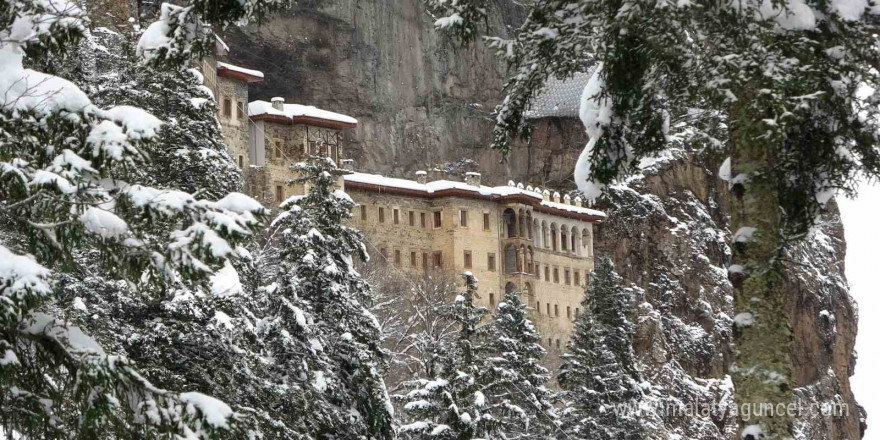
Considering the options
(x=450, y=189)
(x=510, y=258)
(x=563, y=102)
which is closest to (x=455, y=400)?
(x=450, y=189)

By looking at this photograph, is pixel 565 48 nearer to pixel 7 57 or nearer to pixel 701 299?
pixel 7 57

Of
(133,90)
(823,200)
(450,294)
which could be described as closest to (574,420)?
(133,90)

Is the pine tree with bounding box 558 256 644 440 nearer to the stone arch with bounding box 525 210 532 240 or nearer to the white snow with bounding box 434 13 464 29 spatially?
the white snow with bounding box 434 13 464 29

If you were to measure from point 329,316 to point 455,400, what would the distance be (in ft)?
16.6

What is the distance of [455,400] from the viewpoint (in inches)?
1262

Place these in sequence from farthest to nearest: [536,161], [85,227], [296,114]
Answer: [536,161], [296,114], [85,227]

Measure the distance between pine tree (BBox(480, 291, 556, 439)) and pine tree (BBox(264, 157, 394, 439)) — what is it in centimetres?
637

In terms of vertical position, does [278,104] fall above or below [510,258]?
above

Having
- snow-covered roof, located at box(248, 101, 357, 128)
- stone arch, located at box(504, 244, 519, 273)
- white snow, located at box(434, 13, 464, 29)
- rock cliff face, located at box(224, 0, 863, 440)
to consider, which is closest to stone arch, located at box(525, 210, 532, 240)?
stone arch, located at box(504, 244, 519, 273)

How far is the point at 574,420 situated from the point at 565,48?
28.2 m

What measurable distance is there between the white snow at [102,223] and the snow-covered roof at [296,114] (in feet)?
200

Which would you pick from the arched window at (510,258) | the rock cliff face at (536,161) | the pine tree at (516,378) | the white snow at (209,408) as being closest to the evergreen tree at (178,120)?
the pine tree at (516,378)

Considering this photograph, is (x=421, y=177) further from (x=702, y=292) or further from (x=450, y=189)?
(x=702, y=292)

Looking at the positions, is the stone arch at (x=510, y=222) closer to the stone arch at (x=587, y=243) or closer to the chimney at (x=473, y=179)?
the chimney at (x=473, y=179)
